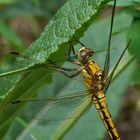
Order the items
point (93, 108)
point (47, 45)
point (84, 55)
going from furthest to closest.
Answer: point (93, 108) → point (84, 55) → point (47, 45)

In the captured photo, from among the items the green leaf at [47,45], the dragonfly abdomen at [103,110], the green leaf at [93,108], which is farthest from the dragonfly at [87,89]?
the green leaf at [93,108]

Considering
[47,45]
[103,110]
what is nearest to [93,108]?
[103,110]

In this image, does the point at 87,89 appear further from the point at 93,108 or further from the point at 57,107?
the point at 93,108

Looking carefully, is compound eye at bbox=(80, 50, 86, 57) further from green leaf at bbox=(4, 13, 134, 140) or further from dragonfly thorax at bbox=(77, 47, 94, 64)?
green leaf at bbox=(4, 13, 134, 140)

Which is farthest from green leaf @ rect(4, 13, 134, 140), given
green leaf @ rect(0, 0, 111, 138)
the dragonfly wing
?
green leaf @ rect(0, 0, 111, 138)

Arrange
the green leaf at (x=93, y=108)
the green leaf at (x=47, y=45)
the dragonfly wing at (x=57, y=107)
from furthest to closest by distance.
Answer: the green leaf at (x=93, y=108), the dragonfly wing at (x=57, y=107), the green leaf at (x=47, y=45)

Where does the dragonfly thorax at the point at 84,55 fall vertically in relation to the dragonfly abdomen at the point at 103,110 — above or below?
above

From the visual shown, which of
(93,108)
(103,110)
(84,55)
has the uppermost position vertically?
(93,108)

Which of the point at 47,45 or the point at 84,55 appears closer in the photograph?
the point at 47,45

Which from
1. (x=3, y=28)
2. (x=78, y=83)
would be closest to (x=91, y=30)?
(x=3, y=28)

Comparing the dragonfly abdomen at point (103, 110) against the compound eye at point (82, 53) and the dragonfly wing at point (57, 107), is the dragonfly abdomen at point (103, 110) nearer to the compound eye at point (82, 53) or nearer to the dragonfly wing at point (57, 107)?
the dragonfly wing at point (57, 107)
